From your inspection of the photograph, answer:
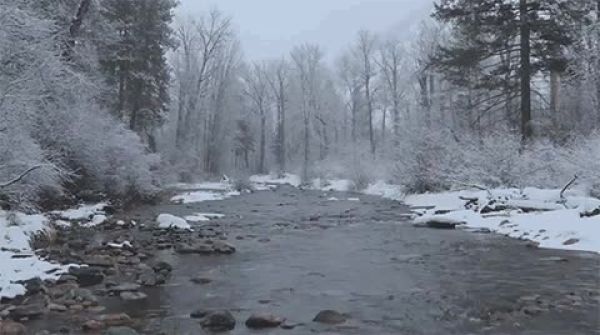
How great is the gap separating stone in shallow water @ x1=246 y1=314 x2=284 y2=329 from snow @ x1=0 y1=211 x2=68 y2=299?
4084 mm

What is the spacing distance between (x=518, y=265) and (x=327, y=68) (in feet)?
212

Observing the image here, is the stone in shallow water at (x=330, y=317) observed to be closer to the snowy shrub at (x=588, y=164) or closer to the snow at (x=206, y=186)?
the snowy shrub at (x=588, y=164)

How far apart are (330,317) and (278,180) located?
56.2 metres

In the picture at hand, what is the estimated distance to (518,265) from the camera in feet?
40.2

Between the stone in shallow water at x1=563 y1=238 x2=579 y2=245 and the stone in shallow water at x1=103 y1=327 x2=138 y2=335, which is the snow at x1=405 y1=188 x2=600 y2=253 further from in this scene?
the stone in shallow water at x1=103 y1=327 x2=138 y2=335

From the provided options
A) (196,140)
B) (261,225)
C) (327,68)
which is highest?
(327,68)

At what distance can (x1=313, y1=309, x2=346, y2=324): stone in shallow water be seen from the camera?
8.37m

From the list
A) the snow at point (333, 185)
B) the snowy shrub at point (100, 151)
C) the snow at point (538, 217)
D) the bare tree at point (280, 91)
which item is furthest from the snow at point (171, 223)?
the bare tree at point (280, 91)

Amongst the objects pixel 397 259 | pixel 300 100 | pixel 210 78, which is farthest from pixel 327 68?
pixel 397 259

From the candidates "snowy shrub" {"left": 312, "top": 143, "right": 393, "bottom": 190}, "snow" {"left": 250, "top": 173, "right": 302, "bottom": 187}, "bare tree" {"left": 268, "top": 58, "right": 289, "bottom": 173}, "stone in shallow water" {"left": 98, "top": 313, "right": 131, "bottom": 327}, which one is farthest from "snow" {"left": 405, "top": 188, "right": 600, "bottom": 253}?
"bare tree" {"left": 268, "top": 58, "right": 289, "bottom": 173}

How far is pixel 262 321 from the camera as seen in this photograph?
821cm

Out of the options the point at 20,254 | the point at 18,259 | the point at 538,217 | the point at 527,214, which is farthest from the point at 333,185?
the point at 18,259

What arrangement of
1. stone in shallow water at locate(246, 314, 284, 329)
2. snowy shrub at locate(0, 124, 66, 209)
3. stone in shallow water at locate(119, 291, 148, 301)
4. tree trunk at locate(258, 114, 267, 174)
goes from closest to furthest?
stone in shallow water at locate(246, 314, 284, 329)
stone in shallow water at locate(119, 291, 148, 301)
snowy shrub at locate(0, 124, 66, 209)
tree trunk at locate(258, 114, 267, 174)

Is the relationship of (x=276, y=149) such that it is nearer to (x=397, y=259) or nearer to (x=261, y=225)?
(x=261, y=225)
